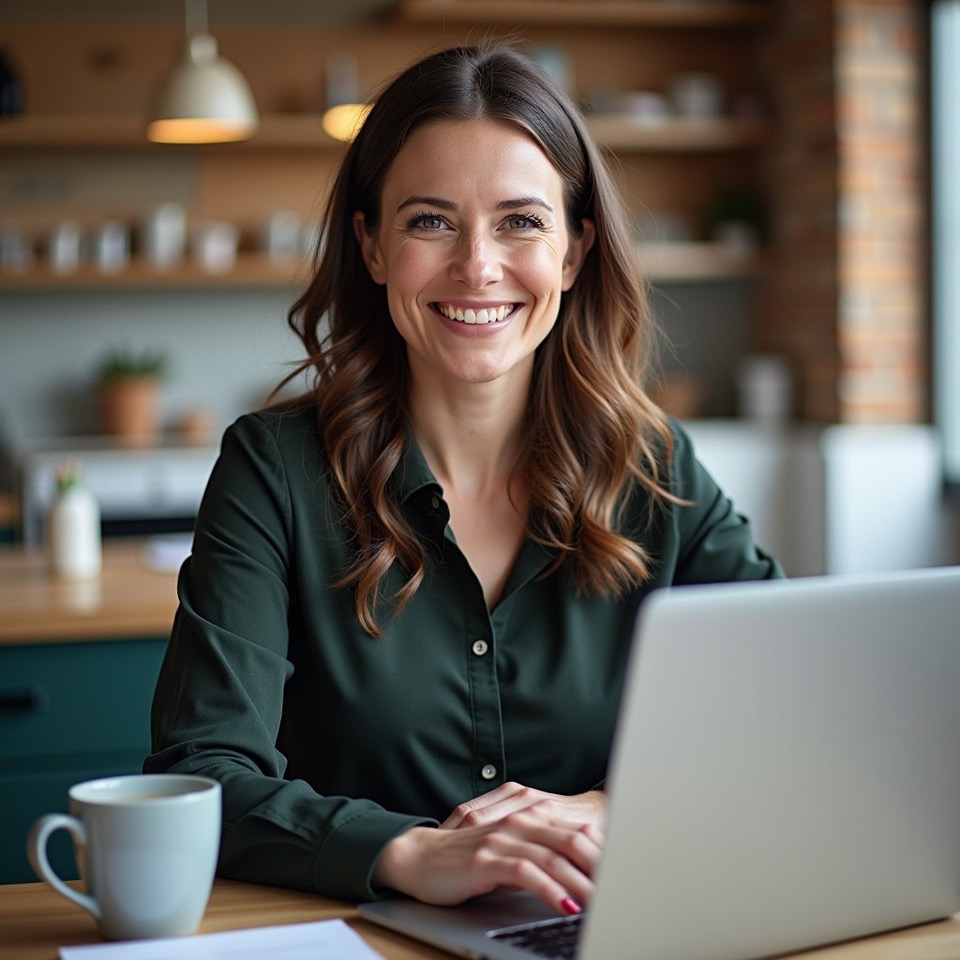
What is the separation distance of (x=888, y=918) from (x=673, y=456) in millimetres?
756

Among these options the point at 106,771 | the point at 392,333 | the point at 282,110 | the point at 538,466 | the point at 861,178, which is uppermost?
the point at 282,110

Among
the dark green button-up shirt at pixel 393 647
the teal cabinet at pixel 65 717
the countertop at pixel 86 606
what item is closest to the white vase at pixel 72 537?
the countertop at pixel 86 606

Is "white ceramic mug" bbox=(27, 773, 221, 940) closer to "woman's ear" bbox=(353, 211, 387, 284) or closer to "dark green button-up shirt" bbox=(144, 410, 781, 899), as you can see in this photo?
"dark green button-up shirt" bbox=(144, 410, 781, 899)

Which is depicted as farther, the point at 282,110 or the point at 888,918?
the point at 282,110

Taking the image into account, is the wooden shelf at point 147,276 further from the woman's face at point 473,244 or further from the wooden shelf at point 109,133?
the woman's face at point 473,244

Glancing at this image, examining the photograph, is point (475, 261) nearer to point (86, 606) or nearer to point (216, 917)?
point (216, 917)

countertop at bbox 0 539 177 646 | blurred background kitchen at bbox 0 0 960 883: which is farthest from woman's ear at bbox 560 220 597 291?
blurred background kitchen at bbox 0 0 960 883

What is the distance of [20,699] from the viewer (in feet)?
8.02

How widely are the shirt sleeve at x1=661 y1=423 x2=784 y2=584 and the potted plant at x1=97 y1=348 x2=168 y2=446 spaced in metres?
3.92

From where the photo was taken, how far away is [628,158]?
19.1ft

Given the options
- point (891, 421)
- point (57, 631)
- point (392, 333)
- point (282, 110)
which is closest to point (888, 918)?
point (392, 333)

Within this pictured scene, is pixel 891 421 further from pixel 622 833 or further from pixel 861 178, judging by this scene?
pixel 622 833

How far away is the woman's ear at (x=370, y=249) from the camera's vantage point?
172cm

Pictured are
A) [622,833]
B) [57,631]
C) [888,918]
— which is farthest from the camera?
[57,631]
